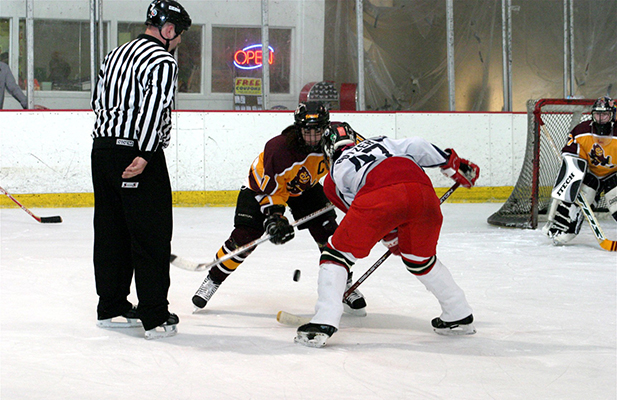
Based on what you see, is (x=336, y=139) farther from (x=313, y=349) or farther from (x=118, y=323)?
(x=118, y=323)

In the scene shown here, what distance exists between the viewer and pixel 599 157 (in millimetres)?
4344

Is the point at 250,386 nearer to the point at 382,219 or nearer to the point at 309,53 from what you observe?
the point at 382,219

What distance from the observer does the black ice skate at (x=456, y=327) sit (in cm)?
227

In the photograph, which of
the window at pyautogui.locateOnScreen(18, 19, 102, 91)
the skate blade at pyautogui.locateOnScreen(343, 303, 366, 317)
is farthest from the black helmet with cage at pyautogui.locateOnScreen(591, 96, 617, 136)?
the window at pyautogui.locateOnScreen(18, 19, 102, 91)

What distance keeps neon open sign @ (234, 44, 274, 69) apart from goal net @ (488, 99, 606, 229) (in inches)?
121

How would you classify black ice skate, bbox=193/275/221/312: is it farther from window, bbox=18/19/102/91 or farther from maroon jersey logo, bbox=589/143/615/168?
window, bbox=18/19/102/91

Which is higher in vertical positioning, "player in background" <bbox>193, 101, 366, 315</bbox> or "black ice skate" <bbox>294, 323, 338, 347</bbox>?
"player in background" <bbox>193, 101, 366, 315</bbox>

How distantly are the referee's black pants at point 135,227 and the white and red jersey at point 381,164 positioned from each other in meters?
0.59

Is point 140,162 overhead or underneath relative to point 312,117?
underneath

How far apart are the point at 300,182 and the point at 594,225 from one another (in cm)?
256

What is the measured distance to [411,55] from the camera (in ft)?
26.7

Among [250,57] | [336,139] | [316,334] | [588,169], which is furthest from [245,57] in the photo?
[316,334]

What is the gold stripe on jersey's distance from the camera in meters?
4.32

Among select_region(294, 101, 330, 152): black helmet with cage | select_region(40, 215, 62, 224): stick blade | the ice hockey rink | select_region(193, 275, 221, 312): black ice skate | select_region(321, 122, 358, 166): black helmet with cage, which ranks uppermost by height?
select_region(294, 101, 330, 152): black helmet with cage
